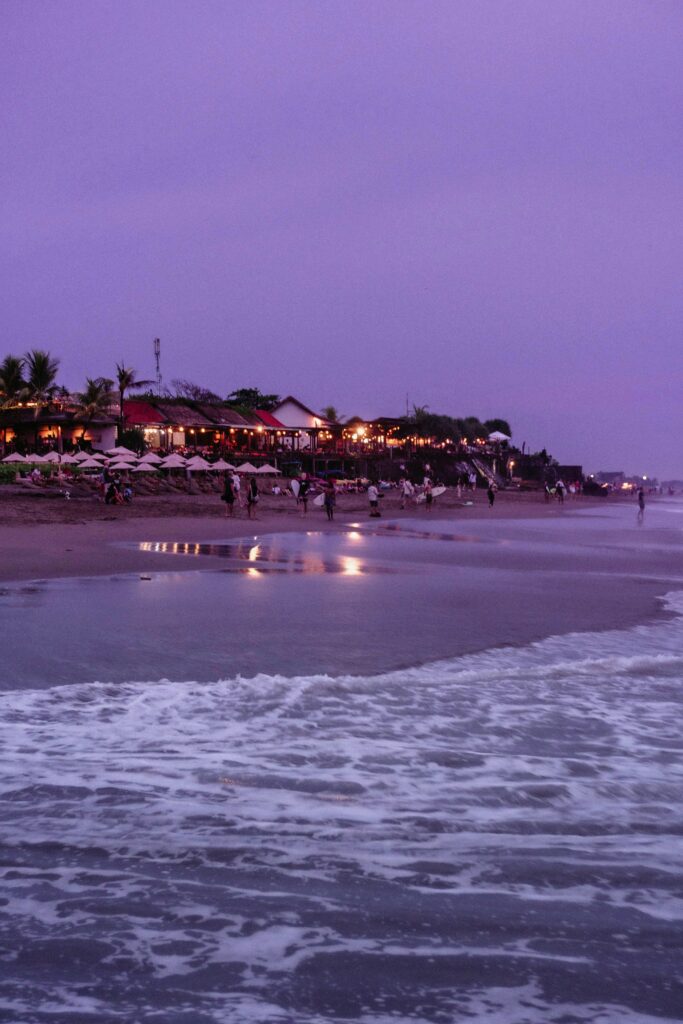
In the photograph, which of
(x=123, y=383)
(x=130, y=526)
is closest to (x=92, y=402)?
(x=123, y=383)

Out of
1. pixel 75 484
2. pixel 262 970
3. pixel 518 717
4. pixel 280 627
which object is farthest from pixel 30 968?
pixel 75 484

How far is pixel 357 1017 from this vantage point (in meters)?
2.47

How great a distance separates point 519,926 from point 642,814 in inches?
56.3

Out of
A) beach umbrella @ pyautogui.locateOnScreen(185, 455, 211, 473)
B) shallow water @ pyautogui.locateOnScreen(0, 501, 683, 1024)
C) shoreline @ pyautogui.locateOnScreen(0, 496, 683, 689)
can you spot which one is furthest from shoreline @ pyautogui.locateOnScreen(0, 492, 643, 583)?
shallow water @ pyautogui.locateOnScreen(0, 501, 683, 1024)

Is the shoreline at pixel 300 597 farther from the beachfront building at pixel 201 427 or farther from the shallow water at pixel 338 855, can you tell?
the beachfront building at pixel 201 427

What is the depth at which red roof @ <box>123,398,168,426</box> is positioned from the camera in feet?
203

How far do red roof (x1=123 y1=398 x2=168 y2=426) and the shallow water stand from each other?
2278 inches

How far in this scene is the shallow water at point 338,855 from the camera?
2.62 metres

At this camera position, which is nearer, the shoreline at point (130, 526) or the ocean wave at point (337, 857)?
the ocean wave at point (337, 857)

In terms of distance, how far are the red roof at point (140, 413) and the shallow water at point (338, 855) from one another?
57863 mm

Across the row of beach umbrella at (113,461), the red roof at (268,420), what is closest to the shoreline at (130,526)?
the row of beach umbrella at (113,461)

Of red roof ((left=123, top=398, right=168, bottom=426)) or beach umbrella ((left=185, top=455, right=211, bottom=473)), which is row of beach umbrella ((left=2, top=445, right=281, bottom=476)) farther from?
red roof ((left=123, top=398, right=168, bottom=426))

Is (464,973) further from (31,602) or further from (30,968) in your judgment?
(31,602)

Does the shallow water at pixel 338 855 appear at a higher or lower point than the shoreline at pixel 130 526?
lower
